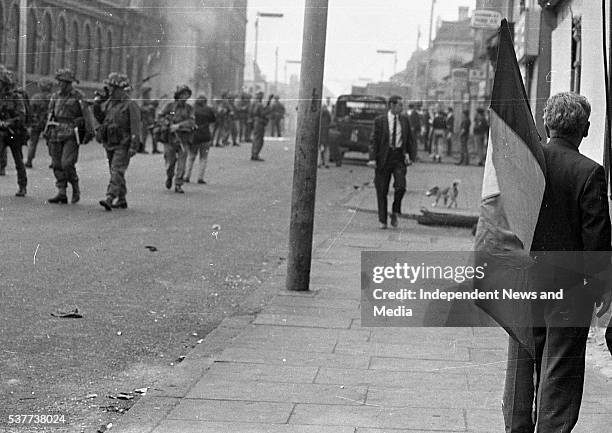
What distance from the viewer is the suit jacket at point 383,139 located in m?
14.4

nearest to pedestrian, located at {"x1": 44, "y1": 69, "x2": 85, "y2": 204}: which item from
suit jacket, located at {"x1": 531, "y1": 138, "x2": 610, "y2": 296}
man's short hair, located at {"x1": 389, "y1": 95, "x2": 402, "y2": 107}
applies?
man's short hair, located at {"x1": 389, "y1": 95, "x2": 402, "y2": 107}

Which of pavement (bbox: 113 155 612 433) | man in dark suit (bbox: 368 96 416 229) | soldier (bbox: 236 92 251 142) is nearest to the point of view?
pavement (bbox: 113 155 612 433)

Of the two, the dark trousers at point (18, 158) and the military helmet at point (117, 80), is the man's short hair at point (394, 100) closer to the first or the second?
the military helmet at point (117, 80)

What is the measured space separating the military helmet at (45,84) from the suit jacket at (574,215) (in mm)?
12436

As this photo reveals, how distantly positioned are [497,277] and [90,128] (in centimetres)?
1124

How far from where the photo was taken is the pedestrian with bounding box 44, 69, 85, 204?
48.4 feet

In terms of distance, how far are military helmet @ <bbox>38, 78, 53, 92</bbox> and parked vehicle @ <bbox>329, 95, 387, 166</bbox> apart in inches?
543

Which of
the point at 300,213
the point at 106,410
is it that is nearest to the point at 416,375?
the point at 106,410

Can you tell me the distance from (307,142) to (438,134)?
79.0ft

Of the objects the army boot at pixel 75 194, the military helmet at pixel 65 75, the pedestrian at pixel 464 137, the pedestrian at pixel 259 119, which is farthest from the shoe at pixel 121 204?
the pedestrian at pixel 464 137

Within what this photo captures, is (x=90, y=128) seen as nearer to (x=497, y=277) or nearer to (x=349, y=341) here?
(x=349, y=341)

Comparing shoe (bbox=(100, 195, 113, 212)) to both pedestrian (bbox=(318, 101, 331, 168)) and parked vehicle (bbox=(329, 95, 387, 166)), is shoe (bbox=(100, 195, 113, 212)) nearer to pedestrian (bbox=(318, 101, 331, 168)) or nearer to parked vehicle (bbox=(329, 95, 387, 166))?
pedestrian (bbox=(318, 101, 331, 168))

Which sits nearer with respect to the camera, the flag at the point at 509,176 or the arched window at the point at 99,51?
the flag at the point at 509,176

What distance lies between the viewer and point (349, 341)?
689cm
